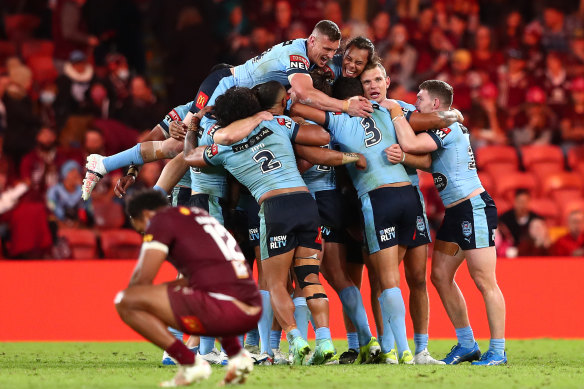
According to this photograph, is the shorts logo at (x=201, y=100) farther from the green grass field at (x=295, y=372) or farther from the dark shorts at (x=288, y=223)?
the green grass field at (x=295, y=372)

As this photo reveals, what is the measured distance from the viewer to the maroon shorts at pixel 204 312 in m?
6.21

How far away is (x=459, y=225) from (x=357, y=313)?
1197 mm

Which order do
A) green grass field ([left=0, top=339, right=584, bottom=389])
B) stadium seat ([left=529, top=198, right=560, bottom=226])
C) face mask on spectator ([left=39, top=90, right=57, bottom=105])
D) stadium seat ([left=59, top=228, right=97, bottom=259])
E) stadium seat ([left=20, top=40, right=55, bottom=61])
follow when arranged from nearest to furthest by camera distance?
green grass field ([left=0, top=339, right=584, bottom=389]) < stadium seat ([left=59, top=228, right=97, bottom=259]) < stadium seat ([left=529, top=198, right=560, bottom=226]) < face mask on spectator ([left=39, top=90, right=57, bottom=105]) < stadium seat ([left=20, top=40, right=55, bottom=61])

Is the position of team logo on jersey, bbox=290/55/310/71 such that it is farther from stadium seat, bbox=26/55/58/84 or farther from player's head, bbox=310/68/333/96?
stadium seat, bbox=26/55/58/84

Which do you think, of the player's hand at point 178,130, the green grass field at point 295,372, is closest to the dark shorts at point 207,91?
the player's hand at point 178,130

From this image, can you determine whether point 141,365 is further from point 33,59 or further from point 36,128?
point 33,59

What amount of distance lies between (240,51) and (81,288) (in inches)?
235

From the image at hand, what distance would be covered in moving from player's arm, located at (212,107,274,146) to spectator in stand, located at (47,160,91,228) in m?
5.12

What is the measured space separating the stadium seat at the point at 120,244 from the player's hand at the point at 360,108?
15.9ft

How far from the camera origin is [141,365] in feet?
27.3

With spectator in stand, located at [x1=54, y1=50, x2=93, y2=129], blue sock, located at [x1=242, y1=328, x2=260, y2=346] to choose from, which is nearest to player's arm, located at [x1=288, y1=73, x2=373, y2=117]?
blue sock, located at [x1=242, y1=328, x2=260, y2=346]

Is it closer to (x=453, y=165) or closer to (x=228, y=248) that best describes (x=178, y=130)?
(x=453, y=165)

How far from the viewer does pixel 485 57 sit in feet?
56.0

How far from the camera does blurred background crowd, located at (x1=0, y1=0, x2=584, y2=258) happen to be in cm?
1294
